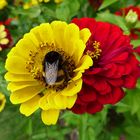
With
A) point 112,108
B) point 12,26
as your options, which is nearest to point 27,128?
point 112,108

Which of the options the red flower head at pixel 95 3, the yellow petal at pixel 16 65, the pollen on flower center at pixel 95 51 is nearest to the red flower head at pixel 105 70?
the pollen on flower center at pixel 95 51

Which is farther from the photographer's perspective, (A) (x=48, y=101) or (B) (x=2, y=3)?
(B) (x=2, y=3)

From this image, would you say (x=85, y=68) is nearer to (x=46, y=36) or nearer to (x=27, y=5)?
(x=46, y=36)

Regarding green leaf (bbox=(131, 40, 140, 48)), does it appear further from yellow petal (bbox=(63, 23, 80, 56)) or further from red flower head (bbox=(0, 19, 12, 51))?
red flower head (bbox=(0, 19, 12, 51))

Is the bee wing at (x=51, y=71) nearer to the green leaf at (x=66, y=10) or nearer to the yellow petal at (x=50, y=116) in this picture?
the yellow petal at (x=50, y=116)

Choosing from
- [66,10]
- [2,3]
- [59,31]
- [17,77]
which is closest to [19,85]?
[17,77]

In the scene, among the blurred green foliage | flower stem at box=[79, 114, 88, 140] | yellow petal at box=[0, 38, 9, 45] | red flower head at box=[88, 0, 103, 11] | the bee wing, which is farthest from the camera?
red flower head at box=[88, 0, 103, 11]

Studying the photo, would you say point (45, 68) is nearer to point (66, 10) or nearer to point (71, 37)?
point (71, 37)

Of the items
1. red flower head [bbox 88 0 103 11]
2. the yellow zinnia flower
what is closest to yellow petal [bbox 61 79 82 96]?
the yellow zinnia flower
